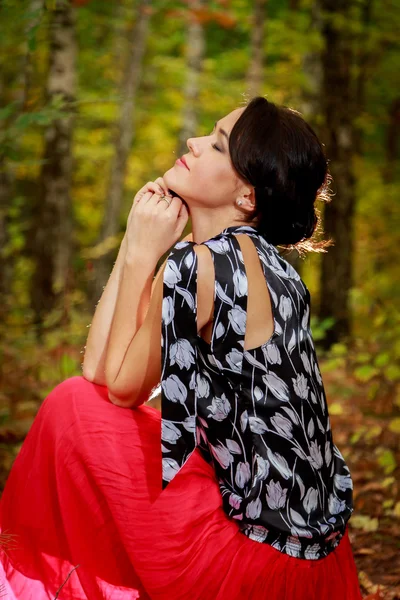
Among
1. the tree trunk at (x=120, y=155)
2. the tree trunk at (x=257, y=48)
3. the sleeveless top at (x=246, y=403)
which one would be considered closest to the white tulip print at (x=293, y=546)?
the sleeveless top at (x=246, y=403)

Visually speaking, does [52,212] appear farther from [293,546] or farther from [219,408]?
[293,546]

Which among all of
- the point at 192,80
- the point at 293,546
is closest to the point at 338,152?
the point at 192,80

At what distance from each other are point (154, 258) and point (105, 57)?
13636 mm

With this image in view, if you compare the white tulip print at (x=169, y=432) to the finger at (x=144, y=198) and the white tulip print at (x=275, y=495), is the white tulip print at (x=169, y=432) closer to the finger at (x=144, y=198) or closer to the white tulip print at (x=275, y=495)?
the white tulip print at (x=275, y=495)

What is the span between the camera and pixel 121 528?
78.7 inches

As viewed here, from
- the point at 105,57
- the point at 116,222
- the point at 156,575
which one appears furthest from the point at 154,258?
→ the point at 105,57

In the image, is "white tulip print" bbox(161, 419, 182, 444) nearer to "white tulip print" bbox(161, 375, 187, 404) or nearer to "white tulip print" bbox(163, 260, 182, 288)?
"white tulip print" bbox(161, 375, 187, 404)

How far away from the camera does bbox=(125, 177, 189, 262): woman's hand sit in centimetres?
226

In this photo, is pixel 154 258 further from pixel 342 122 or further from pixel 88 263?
pixel 342 122

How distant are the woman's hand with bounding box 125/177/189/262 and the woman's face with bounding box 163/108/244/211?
0.26 ft

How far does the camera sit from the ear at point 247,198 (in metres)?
2.09

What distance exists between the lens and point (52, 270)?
8.25 meters

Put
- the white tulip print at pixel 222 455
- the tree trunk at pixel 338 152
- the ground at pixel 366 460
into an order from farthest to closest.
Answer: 1. the tree trunk at pixel 338 152
2. the ground at pixel 366 460
3. the white tulip print at pixel 222 455

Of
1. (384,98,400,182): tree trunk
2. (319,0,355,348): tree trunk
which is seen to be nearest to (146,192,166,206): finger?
(319,0,355,348): tree trunk
